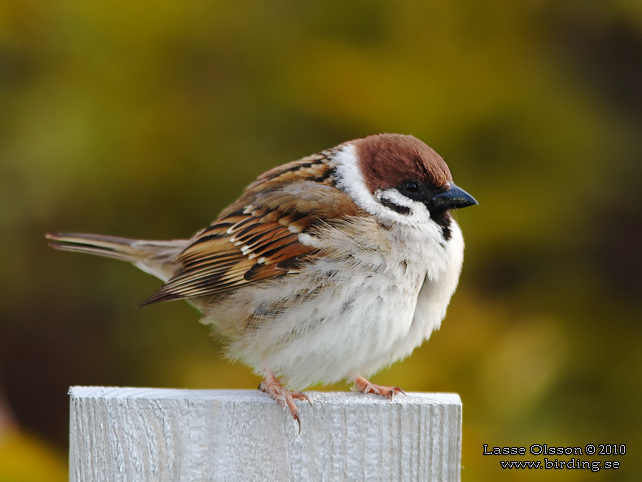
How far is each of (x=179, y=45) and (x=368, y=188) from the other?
4.07 feet

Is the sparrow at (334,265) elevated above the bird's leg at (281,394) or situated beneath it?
elevated above

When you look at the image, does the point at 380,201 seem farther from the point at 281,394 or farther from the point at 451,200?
the point at 281,394

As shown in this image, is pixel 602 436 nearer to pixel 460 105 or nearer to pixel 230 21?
pixel 460 105

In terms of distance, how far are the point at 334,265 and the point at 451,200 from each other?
1.29ft

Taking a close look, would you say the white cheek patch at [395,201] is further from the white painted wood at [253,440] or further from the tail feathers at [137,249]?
the white painted wood at [253,440]

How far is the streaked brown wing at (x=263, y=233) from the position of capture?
7.95ft

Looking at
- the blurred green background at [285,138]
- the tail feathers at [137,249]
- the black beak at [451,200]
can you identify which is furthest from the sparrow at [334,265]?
the blurred green background at [285,138]

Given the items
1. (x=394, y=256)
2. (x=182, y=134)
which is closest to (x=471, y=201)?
(x=394, y=256)

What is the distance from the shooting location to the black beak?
2.43 meters

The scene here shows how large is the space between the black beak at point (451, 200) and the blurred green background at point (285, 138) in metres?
0.66

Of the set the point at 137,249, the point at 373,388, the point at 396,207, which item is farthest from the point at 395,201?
the point at 137,249

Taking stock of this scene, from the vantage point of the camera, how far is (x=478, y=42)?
328cm

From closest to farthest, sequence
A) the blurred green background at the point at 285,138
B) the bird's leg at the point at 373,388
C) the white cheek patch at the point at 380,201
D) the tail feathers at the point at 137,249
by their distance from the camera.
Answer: the bird's leg at the point at 373,388 < the white cheek patch at the point at 380,201 < the tail feathers at the point at 137,249 < the blurred green background at the point at 285,138

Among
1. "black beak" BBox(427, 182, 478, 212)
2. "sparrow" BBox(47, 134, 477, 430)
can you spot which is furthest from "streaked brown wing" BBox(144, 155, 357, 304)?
"black beak" BBox(427, 182, 478, 212)
